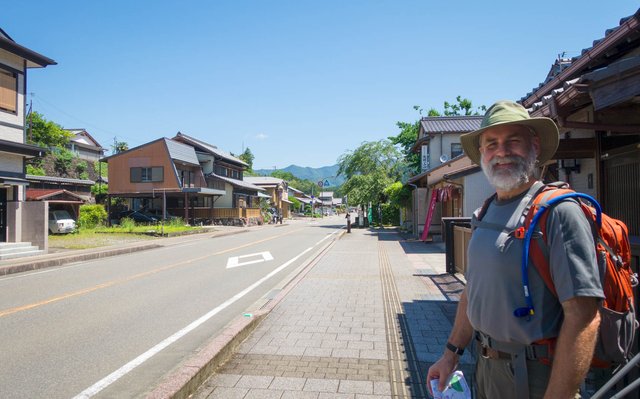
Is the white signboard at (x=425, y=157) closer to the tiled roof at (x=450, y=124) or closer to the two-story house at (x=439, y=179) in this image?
the two-story house at (x=439, y=179)

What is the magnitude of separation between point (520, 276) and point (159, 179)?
38.6 m

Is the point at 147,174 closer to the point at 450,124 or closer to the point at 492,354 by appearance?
the point at 450,124

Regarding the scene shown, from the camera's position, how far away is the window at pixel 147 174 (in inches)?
1471

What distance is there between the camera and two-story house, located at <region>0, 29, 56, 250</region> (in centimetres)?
1555

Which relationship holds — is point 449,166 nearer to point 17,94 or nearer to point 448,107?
point 17,94

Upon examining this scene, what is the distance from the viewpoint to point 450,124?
26.6 metres

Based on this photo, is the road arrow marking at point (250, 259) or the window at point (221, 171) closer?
the road arrow marking at point (250, 259)

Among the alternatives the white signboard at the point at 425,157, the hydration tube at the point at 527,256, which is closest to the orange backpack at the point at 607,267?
the hydration tube at the point at 527,256

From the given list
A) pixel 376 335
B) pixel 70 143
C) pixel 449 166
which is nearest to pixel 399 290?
pixel 376 335

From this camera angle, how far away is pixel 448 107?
38.8 metres

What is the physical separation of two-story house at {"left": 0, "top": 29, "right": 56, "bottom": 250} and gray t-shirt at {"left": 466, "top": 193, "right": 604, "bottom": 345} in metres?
17.6

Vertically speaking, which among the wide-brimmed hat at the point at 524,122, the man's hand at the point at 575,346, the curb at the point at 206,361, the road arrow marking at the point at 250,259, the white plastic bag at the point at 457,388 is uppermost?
the wide-brimmed hat at the point at 524,122

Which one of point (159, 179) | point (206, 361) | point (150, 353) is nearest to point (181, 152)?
point (159, 179)

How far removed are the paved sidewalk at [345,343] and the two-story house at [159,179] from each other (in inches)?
1163
